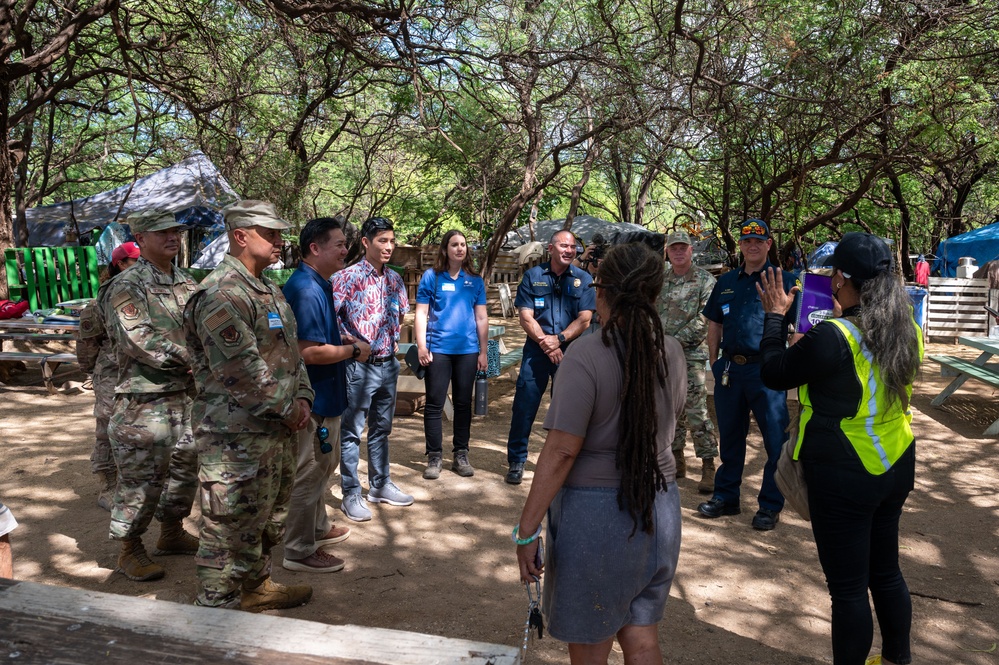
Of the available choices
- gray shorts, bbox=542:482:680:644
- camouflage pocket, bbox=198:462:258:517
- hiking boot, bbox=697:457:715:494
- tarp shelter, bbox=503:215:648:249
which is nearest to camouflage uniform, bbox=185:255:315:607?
camouflage pocket, bbox=198:462:258:517

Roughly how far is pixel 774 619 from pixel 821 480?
1.32 metres

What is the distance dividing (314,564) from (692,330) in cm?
304

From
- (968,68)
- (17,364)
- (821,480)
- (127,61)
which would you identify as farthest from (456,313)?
(968,68)

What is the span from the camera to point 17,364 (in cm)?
925

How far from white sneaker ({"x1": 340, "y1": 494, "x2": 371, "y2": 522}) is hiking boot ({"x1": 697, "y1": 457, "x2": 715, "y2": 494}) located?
2385 mm

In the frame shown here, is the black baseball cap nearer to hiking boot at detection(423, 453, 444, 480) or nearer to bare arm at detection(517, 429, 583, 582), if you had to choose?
bare arm at detection(517, 429, 583, 582)

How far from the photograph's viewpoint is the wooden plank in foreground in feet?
5.82

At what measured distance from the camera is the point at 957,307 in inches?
565

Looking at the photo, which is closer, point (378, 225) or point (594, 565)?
point (594, 565)

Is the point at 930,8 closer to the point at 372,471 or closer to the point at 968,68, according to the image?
the point at 968,68

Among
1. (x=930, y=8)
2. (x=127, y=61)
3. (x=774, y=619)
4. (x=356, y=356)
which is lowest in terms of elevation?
(x=774, y=619)

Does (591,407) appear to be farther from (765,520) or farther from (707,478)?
(707,478)

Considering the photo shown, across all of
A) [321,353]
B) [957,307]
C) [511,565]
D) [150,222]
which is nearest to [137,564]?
[321,353]

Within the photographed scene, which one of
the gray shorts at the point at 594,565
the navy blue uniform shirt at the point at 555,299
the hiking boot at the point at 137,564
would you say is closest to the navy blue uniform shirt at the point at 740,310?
the navy blue uniform shirt at the point at 555,299
